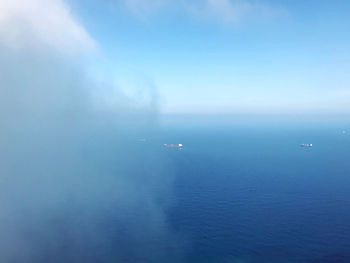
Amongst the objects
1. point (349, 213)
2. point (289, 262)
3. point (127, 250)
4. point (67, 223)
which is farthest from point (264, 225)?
point (67, 223)

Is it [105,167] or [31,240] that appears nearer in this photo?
[31,240]

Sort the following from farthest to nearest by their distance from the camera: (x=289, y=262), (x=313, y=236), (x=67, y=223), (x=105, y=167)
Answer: (x=105, y=167), (x=67, y=223), (x=313, y=236), (x=289, y=262)

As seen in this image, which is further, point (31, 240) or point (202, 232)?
point (202, 232)

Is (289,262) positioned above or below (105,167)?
below

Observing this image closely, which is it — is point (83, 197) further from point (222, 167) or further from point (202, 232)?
point (222, 167)

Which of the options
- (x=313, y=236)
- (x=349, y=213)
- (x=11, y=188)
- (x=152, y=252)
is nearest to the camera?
(x=152, y=252)

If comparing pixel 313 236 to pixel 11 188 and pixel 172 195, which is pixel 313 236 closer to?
pixel 172 195

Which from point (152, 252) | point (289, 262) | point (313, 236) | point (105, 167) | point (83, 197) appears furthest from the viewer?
point (105, 167)

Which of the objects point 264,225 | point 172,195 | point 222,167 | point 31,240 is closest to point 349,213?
point 264,225

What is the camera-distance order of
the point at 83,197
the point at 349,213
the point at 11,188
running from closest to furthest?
1. the point at 349,213
2. the point at 83,197
3. the point at 11,188
